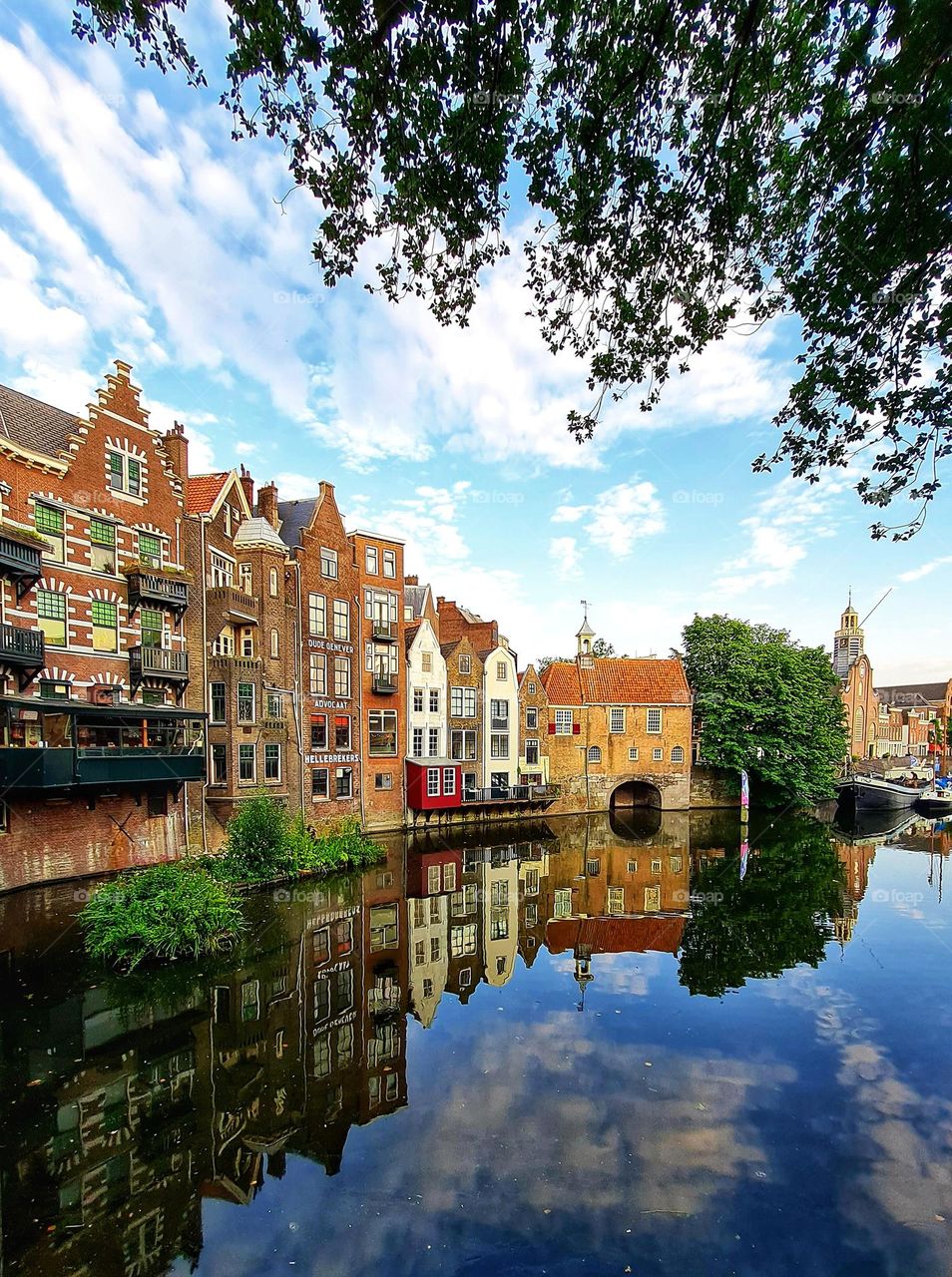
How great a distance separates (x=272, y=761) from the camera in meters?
28.2

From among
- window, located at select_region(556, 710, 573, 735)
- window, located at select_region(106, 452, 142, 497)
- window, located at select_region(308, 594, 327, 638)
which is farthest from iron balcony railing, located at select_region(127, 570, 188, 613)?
window, located at select_region(556, 710, 573, 735)

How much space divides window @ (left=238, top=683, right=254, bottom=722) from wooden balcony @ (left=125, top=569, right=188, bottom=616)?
13.9ft

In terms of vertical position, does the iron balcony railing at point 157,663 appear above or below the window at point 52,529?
below

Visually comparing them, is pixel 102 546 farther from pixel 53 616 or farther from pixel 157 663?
pixel 157 663

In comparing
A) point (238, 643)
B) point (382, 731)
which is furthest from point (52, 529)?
point (382, 731)

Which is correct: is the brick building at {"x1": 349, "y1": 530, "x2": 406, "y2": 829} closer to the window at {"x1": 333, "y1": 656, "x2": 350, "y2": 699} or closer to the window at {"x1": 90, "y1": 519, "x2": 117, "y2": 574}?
the window at {"x1": 333, "y1": 656, "x2": 350, "y2": 699}

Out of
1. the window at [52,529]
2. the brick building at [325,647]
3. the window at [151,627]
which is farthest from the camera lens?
the brick building at [325,647]

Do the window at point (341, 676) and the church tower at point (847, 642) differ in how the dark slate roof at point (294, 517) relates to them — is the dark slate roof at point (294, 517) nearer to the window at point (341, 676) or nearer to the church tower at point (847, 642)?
the window at point (341, 676)

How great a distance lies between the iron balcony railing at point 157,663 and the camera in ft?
76.7

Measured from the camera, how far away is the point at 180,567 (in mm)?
25844

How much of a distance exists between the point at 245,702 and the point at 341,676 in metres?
7.08

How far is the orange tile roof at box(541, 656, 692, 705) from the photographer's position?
4741cm

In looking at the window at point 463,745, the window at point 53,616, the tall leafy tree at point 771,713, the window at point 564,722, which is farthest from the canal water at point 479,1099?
the tall leafy tree at point 771,713

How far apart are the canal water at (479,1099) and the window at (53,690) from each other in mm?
6478
